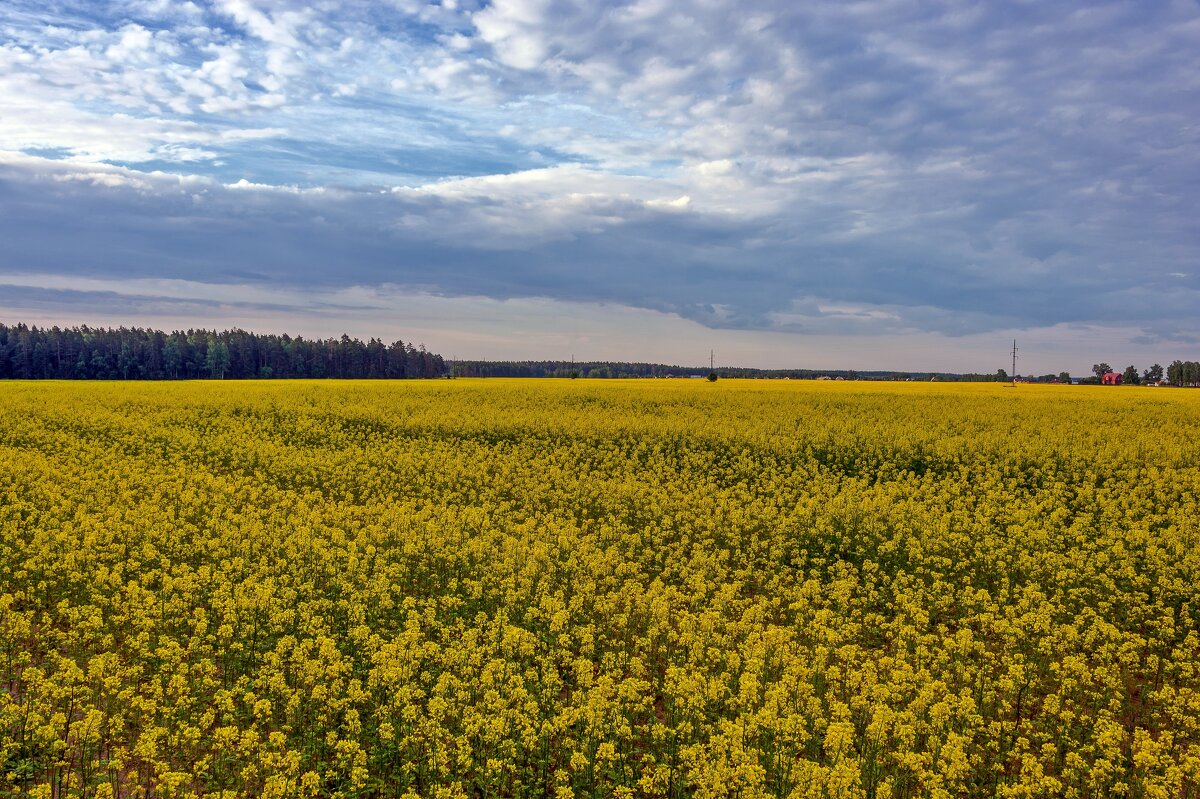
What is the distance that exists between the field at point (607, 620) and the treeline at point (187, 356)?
11052 centimetres

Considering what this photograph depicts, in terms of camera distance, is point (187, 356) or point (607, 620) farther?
point (187, 356)

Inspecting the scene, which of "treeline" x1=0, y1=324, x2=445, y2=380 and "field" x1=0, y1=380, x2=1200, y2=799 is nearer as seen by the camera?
"field" x1=0, y1=380, x2=1200, y2=799

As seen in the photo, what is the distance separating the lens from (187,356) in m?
126

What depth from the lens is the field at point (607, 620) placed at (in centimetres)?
821

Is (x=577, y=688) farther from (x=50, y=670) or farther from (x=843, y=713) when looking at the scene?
(x=50, y=670)

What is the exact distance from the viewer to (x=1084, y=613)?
1263 cm

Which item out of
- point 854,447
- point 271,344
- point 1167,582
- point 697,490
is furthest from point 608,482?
point 271,344

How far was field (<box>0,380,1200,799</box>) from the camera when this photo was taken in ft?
26.9

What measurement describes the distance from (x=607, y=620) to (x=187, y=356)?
138626 mm

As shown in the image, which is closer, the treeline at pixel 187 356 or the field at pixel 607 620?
the field at pixel 607 620

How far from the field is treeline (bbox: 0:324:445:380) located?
11052cm

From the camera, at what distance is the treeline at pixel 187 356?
118 meters

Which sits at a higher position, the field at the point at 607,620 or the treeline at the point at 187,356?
the treeline at the point at 187,356

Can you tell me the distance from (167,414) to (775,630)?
37.1 meters
